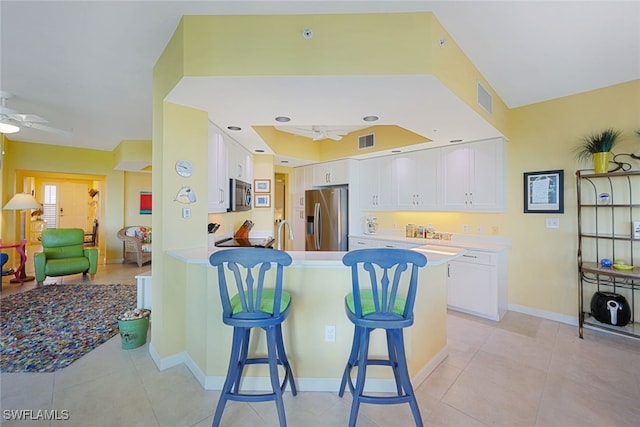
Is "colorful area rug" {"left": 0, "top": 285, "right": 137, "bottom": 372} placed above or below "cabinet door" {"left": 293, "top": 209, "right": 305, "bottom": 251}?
below

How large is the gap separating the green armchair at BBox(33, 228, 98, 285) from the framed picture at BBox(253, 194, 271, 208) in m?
3.20

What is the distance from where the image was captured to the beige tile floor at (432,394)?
173 cm

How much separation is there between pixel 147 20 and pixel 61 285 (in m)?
4.95

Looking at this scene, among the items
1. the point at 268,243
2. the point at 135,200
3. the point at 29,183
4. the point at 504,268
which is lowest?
the point at 504,268

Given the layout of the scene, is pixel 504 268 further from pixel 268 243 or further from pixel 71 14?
pixel 71 14

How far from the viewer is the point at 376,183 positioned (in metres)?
4.86

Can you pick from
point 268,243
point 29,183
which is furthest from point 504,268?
point 29,183

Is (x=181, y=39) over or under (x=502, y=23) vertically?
under

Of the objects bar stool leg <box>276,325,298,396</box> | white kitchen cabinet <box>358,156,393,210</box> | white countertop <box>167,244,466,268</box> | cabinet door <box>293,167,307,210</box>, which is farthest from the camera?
cabinet door <box>293,167,307,210</box>

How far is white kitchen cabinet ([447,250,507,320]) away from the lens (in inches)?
129

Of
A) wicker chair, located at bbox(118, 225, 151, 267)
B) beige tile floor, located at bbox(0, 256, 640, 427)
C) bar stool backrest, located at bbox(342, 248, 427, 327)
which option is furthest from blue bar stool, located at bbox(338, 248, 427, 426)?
wicker chair, located at bbox(118, 225, 151, 267)

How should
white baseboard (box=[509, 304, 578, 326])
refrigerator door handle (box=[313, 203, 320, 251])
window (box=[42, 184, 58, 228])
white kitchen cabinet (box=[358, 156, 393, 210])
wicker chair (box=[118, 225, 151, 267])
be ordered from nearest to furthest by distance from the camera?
white baseboard (box=[509, 304, 578, 326]) → white kitchen cabinet (box=[358, 156, 393, 210]) → refrigerator door handle (box=[313, 203, 320, 251]) → wicker chair (box=[118, 225, 151, 267]) → window (box=[42, 184, 58, 228])

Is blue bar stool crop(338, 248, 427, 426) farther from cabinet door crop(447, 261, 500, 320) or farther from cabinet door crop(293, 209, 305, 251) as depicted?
cabinet door crop(293, 209, 305, 251)

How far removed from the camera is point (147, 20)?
1856 millimetres
